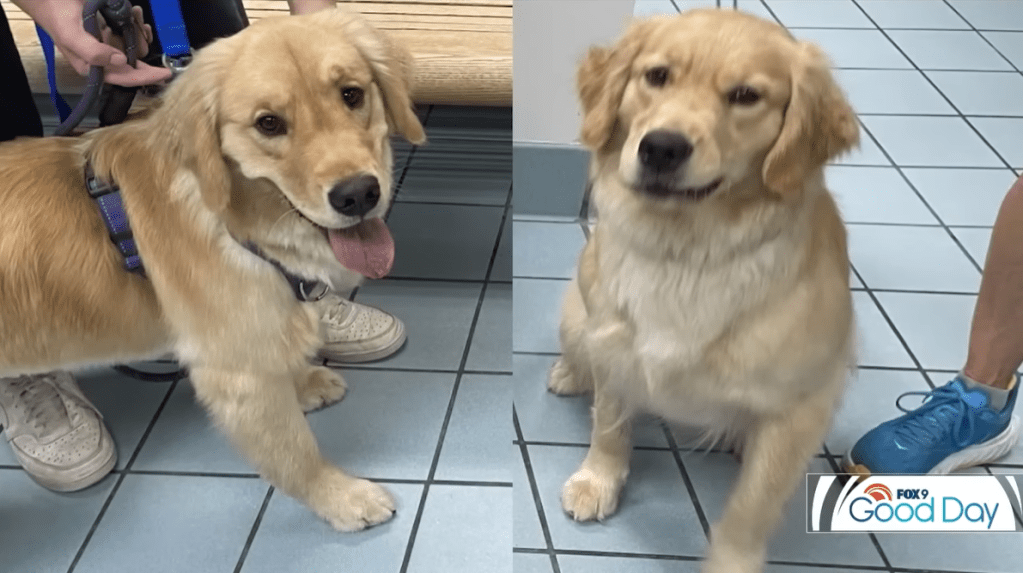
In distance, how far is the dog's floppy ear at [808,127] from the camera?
90 cm

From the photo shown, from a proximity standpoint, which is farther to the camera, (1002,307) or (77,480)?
(77,480)

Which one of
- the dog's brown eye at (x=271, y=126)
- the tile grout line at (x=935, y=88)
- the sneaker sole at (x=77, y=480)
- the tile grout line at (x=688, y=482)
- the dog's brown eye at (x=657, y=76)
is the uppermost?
the dog's brown eye at (x=657, y=76)

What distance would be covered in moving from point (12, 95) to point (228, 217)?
21.9 inches

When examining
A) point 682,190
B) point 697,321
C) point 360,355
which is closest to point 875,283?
point 697,321

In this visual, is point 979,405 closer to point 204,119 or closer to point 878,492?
point 878,492

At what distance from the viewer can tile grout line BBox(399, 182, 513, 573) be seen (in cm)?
135

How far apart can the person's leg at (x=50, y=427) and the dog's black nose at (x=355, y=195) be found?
2.38 ft

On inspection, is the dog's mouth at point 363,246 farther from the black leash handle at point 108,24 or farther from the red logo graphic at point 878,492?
the red logo graphic at point 878,492

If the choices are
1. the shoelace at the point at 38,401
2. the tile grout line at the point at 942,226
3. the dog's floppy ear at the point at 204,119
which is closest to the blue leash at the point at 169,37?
the dog's floppy ear at the point at 204,119

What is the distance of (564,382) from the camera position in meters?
1.47

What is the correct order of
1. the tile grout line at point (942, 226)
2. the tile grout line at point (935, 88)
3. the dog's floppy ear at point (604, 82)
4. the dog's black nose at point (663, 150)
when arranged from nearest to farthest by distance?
1. the dog's black nose at point (663, 150)
2. the dog's floppy ear at point (604, 82)
3. the tile grout line at point (942, 226)
4. the tile grout line at point (935, 88)

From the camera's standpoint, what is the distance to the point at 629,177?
36.8 inches

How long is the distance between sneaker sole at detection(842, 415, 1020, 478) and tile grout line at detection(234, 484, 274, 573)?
0.97m

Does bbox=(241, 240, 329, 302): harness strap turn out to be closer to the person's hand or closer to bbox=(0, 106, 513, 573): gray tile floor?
the person's hand
